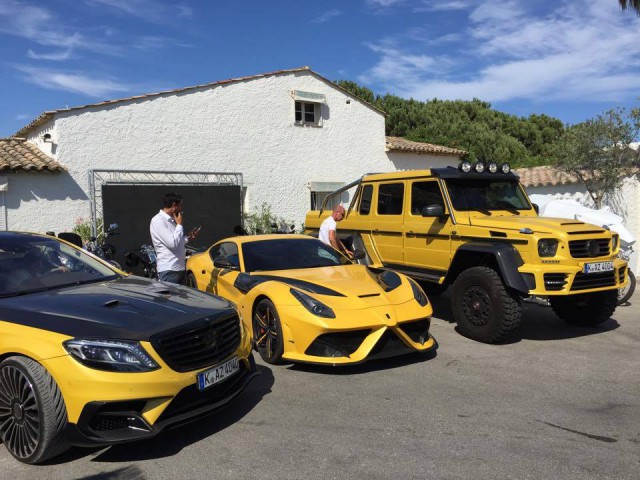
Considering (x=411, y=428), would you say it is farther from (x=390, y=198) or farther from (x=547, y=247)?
(x=390, y=198)

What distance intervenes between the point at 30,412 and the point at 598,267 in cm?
584

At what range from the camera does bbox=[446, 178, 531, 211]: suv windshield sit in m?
7.09

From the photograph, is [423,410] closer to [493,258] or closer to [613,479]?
[613,479]

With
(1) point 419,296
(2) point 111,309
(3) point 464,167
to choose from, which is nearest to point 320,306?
(1) point 419,296

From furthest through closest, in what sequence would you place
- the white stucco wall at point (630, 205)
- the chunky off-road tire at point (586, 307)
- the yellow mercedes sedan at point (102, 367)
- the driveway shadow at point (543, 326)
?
the white stucco wall at point (630, 205) → the chunky off-road tire at point (586, 307) → the driveway shadow at point (543, 326) → the yellow mercedes sedan at point (102, 367)

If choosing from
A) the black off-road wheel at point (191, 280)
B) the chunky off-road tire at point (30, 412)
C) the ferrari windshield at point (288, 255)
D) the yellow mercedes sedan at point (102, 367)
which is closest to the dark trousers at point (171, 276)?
the ferrari windshield at point (288, 255)

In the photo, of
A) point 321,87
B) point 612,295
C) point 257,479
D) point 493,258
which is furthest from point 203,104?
point 257,479

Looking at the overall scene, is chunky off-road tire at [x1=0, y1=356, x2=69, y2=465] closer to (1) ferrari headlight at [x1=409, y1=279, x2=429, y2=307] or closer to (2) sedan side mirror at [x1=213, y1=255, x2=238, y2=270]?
(2) sedan side mirror at [x1=213, y1=255, x2=238, y2=270]

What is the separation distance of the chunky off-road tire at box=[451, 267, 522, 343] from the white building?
29.3 feet

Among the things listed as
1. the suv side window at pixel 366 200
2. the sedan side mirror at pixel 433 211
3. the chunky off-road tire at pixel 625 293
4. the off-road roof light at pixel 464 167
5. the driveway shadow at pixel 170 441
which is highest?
the off-road roof light at pixel 464 167

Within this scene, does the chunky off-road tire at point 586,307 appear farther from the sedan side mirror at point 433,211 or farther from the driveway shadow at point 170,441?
the driveway shadow at point 170,441

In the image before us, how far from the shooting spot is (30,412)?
3.28 metres

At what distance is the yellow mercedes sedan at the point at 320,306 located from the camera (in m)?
4.89

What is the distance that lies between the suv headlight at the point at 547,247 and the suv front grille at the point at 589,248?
187 mm
